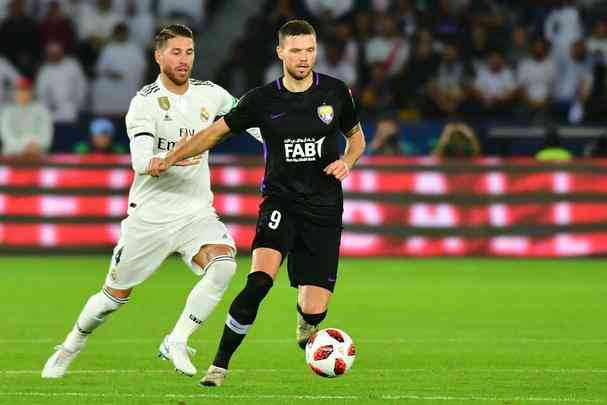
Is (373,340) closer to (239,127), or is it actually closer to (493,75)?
(239,127)

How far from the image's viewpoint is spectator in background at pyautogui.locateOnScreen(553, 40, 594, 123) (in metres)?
22.6

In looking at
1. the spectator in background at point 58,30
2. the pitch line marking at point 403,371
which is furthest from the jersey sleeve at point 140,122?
the spectator in background at point 58,30

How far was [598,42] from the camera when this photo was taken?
23.4m

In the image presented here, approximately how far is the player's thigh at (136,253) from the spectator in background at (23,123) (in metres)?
10.7

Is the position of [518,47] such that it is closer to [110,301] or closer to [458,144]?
[458,144]

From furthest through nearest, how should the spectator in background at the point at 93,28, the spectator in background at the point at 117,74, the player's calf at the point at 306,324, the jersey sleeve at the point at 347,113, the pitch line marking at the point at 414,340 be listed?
the spectator in background at the point at 93,28 → the spectator in background at the point at 117,74 → the pitch line marking at the point at 414,340 → the player's calf at the point at 306,324 → the jersey sleeve at the point at 347,113

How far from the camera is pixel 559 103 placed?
23.1 m

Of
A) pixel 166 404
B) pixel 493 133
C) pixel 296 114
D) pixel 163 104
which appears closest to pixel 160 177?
pixel 163 104

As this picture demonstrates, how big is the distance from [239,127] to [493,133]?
12637mm

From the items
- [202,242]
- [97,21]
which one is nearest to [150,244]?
[202,242]

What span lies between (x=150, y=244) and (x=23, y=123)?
1099 cm

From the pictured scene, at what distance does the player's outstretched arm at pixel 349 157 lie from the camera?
31.4 feet

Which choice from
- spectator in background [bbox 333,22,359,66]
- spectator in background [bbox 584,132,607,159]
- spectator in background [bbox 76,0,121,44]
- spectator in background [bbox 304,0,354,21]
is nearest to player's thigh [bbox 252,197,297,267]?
spectator in background [bbox 584,132,607,159]

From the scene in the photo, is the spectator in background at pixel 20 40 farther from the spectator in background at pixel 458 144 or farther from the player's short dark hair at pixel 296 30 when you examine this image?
the player's short dark hair at pixel 296 30
